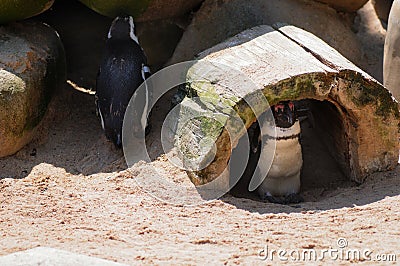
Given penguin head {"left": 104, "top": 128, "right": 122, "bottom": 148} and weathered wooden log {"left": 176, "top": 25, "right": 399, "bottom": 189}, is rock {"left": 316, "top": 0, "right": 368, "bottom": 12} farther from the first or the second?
penguin head {"left": 104, "top": 128, "right": 122, "bottom": 148}

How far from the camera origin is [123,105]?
14.1 feet

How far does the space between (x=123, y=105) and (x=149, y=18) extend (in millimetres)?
958

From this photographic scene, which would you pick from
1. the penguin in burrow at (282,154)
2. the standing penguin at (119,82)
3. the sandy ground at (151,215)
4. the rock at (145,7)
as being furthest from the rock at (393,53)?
the standing penguin at (119,82)

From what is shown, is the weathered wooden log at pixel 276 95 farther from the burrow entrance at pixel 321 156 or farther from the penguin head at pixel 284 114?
the penguin head at pixel 284 114

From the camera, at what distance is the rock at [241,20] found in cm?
487

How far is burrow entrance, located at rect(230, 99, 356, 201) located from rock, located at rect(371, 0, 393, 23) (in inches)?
64.7

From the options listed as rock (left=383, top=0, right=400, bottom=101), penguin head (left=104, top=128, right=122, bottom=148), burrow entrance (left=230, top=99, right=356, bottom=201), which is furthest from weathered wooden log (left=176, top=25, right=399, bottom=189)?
rock (left=383, top=0, right=400, bottom=101)

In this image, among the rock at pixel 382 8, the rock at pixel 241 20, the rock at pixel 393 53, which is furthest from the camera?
the rock at pixel 382 8

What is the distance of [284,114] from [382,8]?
243 cm

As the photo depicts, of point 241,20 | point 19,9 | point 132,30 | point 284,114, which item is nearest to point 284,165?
point 284,114

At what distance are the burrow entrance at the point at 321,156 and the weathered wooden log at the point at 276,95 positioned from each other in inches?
3.1

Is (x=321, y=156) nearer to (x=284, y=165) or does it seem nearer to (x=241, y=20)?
(x=284, y=165)

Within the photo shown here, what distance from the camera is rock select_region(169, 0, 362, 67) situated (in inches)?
192

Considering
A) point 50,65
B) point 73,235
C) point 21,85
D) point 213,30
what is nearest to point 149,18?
point 213,30
